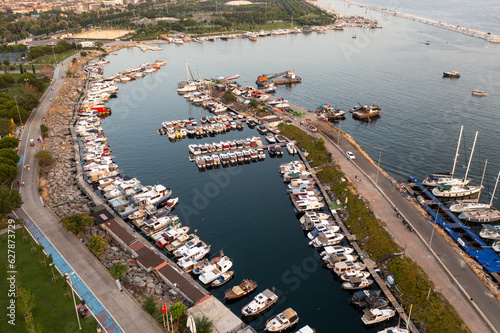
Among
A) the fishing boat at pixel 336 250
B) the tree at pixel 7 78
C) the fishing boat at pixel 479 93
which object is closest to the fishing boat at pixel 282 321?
the fishing boat at pixel 336 250

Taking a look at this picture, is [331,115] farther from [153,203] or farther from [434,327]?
[434,327]

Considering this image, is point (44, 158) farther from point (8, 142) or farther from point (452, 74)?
→ point (452, 74)

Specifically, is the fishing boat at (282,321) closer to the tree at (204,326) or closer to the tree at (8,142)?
the tree at (204,326)

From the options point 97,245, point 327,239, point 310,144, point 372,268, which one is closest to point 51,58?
point 310,144

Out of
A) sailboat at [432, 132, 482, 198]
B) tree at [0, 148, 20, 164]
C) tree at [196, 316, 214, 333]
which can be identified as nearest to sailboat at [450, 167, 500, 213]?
sailboat at [432, 132, 482, 198]

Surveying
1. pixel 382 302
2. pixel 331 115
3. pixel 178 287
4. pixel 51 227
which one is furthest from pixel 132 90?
pixel 382 302

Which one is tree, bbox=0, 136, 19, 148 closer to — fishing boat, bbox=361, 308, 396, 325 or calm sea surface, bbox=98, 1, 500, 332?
calm sea surface, bbox=98, 1, 500, 332
